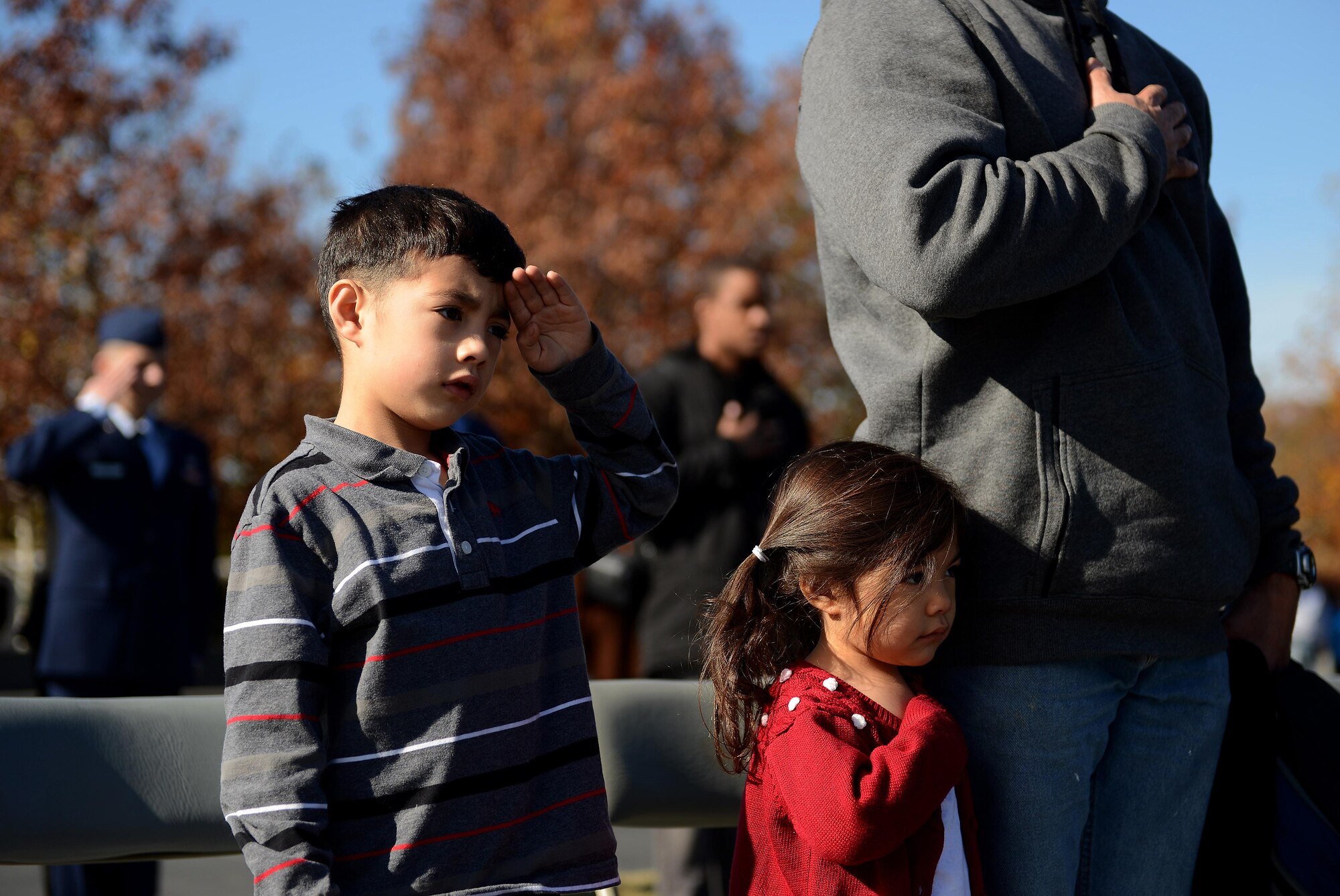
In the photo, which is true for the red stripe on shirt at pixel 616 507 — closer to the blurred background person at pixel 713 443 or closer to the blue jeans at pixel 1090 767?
the blue jeans at pixel 1090 767

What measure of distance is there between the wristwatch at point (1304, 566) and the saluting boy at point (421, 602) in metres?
1.10

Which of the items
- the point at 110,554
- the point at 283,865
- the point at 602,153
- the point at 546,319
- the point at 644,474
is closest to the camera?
the point at 283,865

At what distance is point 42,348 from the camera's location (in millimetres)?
10562

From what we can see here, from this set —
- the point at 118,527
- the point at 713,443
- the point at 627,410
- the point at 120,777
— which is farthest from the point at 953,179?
the point at 118,527

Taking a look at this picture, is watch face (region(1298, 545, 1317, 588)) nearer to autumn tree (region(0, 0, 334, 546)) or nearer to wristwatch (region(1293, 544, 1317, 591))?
wristwatch (region(1293, 544, 1317, 591))

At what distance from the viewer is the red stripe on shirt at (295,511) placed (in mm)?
1610

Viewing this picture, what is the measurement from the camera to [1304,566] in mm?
2041

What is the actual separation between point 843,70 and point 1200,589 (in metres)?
0.89

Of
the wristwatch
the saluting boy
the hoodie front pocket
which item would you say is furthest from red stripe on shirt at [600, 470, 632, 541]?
the wristwatch

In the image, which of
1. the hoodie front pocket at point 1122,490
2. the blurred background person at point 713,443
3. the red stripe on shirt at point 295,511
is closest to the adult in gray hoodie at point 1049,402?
the hoodie front pocket at point 1122,490

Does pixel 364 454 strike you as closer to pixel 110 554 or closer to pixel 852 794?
pixel 852 794

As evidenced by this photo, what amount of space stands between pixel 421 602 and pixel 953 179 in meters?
0.88

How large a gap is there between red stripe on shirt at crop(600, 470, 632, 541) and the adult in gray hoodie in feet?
1.36

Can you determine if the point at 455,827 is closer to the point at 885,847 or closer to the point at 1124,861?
the point at 885,847
